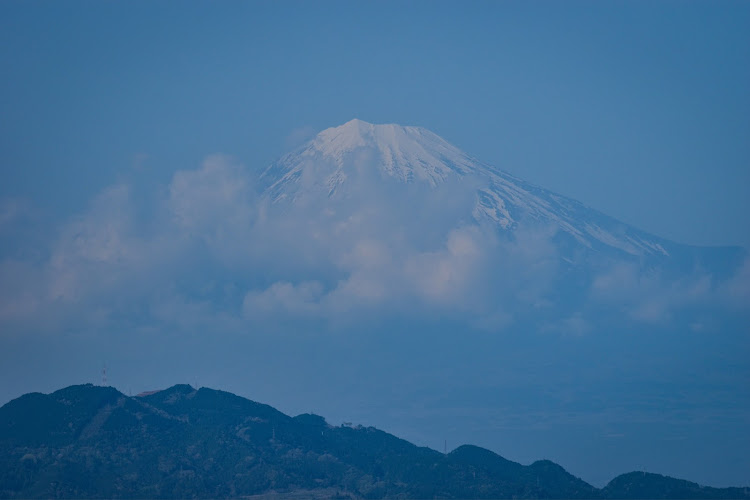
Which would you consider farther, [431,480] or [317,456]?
[317,456]

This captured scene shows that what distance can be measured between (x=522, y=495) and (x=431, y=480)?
7.41 meters

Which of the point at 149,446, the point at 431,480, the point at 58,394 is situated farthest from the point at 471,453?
the point at 58,394

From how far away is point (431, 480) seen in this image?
97.2 m

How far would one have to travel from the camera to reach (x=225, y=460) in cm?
10062

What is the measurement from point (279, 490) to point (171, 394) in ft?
68.3

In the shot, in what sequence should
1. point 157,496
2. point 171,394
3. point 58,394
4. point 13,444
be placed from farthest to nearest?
point 171,394, point 58,394, point 13,444, point 157,496

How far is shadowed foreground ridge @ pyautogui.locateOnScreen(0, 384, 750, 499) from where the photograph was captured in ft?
308

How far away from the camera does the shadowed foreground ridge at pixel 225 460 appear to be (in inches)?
3693

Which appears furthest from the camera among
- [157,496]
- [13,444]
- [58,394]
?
[58,394]

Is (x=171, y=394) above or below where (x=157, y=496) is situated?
above

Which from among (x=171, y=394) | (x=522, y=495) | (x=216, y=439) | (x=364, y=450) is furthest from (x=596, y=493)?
(x=171, y=394)

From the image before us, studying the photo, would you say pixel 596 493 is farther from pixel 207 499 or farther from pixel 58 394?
pixel 58 394

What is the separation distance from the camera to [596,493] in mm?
93375

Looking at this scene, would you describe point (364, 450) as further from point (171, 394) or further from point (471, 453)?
point (171, 394)
